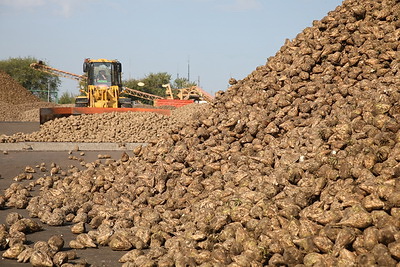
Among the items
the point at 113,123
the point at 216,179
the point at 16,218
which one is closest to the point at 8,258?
the point at 16,218

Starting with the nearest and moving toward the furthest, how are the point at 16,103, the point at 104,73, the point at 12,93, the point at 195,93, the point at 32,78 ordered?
1. the point at 104,73
2. the point at 16,103
3. the point at 12,93
4. the point at 195,93
5. the point at 32,78

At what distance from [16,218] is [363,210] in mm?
3596

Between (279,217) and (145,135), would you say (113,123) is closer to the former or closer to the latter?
(145,135)

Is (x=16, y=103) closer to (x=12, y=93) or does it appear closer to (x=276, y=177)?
(x=12, y=93)

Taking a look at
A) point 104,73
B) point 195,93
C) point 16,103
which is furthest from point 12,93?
point 104,73

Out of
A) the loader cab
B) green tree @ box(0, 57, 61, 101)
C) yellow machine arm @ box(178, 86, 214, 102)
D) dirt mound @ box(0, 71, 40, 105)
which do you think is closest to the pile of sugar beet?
the loader cab

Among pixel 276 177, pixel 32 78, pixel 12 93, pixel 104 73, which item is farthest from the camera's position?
pixel 32 78

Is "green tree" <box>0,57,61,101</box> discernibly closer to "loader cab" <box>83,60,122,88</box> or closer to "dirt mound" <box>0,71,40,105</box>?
"dirt mound" <box>0,71,40,105</box>

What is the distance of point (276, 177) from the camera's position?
4336 mm

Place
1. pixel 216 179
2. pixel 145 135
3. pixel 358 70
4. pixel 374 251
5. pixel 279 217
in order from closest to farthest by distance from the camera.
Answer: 1. pixel 374 251
2. pixel 279 217
3. pixel 216 179
4. pixel 358 70
5. pixel 145 135

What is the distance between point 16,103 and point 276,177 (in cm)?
2951

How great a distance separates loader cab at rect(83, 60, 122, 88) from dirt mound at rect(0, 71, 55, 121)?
29.8 feet

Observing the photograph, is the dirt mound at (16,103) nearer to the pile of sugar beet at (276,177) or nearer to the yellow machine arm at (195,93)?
the yellow machine arm at (195,93)

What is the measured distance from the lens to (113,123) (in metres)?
13.8
